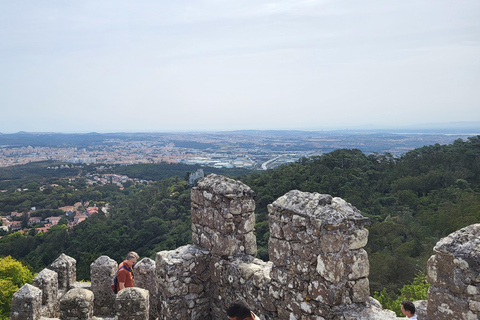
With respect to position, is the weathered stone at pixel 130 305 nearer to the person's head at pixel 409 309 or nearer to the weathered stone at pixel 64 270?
the person's head at pixel 409 309

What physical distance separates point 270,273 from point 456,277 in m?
1.83

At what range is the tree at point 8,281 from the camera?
9.69 metres

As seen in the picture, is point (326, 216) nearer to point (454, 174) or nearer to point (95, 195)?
point (454, 174)

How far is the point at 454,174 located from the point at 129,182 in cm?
4724

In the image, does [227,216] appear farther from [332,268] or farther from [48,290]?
[48,290]

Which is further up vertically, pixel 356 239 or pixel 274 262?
pixel 356 239

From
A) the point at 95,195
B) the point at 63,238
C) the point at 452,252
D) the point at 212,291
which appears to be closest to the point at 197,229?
the point at 212,291

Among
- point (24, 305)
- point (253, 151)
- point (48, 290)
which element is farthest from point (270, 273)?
point (253, 151)

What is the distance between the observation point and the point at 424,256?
14.5 m

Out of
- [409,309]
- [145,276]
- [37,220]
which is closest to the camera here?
[409,309]

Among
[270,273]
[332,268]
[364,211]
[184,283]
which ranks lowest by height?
[364,211]

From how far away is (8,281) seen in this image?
10930 millimetres

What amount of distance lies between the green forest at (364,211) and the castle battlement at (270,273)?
762cm

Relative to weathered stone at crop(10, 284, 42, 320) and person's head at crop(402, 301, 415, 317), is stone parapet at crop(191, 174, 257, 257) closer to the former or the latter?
person's head at crop(402, 301, 415, 317)
